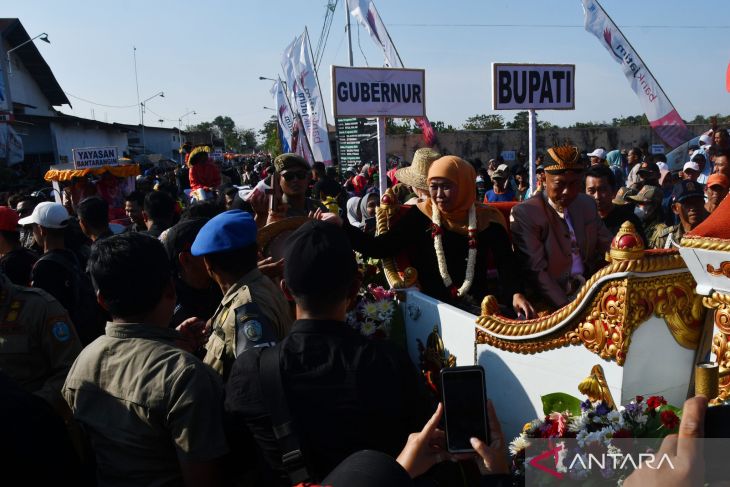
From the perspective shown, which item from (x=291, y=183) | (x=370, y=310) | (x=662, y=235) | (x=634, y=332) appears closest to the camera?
(x=634, y=332)

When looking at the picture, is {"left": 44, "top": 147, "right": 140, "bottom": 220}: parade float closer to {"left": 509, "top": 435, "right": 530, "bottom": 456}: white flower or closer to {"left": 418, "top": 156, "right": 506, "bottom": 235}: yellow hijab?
{"left": 418, "top": 156, "right": 506, "bottom": 235}: yellow hijab

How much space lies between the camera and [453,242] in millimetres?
3605

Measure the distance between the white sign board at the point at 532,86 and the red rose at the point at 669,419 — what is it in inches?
197

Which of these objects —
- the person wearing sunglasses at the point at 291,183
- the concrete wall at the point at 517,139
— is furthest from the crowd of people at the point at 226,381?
the concrete wall at the point at 517,139

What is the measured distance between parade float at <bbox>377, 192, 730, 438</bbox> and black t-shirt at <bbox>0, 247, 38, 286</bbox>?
3088mm

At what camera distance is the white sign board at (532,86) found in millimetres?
6449

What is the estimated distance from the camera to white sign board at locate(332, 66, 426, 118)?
6625 mm

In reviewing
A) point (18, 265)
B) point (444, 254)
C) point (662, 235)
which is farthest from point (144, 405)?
point (662, 235)

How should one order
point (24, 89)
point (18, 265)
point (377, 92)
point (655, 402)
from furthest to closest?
1. point (24, 89)
2. point (377, 92)
3. point (18, 265)
4. point (655, 402)

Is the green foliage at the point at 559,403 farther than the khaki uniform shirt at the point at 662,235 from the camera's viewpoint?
No

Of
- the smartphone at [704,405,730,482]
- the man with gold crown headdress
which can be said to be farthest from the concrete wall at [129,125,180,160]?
the smartphone at [704,405,730,482]

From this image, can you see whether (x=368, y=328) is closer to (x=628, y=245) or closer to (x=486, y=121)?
(x=628, y=245)

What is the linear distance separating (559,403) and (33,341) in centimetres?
224

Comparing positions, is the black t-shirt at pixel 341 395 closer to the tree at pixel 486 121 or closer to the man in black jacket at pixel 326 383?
the man in black jacket at pixel 326 383
